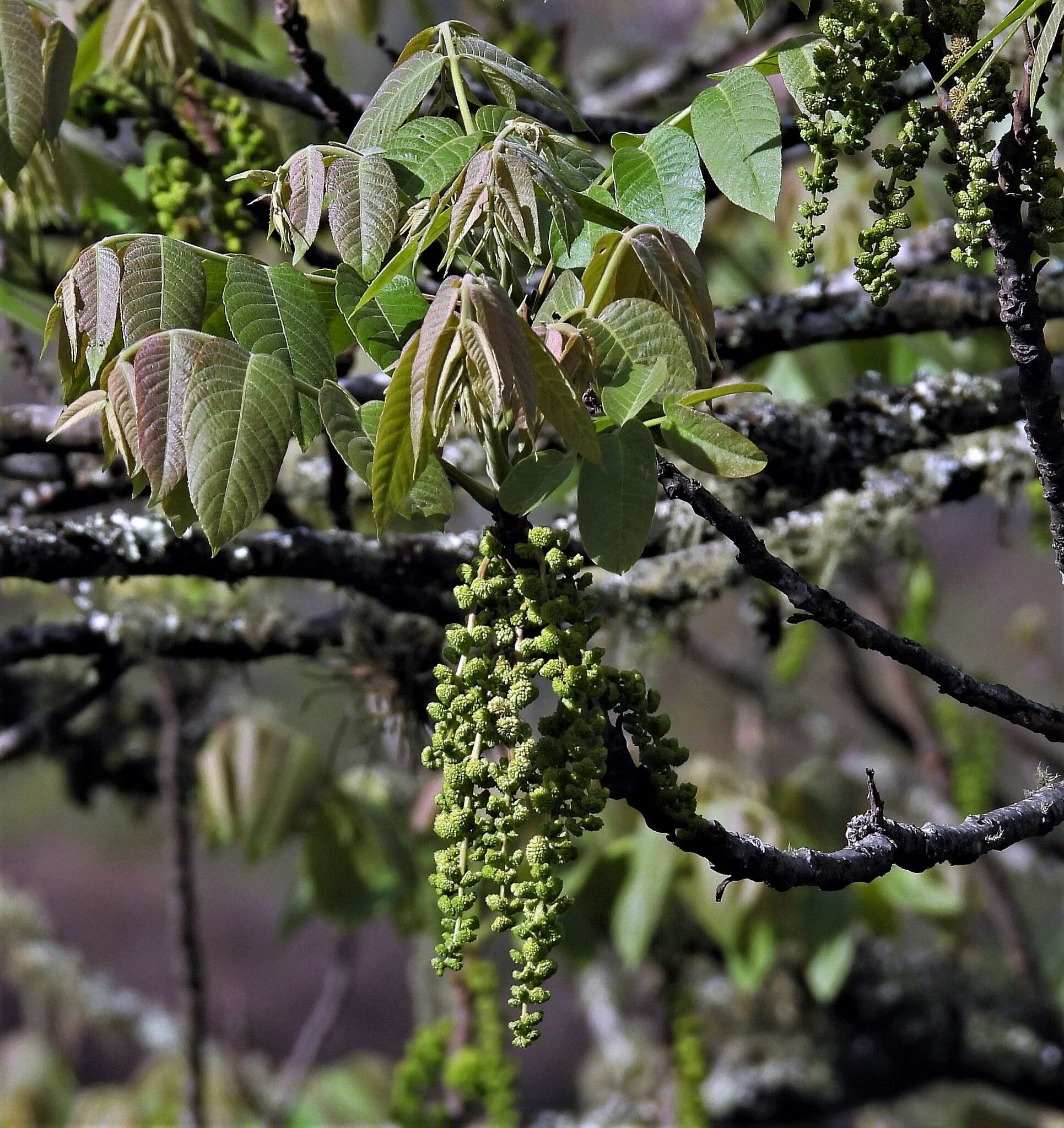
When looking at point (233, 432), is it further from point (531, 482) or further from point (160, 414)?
point (531, 482)

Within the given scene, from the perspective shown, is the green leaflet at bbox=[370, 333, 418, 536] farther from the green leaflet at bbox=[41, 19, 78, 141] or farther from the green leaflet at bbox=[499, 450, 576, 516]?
the green leaflet at bbox=[41, 19, 78, 141]

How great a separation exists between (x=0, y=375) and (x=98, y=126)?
35.8 ft

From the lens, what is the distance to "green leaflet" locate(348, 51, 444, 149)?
41.9 inches

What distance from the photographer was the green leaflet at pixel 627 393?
2.88 feet

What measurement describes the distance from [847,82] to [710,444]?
36 centimetres

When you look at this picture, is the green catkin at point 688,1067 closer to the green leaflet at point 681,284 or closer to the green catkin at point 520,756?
the green catkin at point 520,756

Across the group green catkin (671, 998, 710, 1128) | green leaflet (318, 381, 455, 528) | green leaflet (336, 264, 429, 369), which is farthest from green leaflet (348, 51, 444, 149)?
green catkin (671, 998, 710, 1128)

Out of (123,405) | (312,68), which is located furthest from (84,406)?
(312,68)

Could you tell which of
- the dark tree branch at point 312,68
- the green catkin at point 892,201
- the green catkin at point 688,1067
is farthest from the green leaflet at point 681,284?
the green catkin at point 688,1067

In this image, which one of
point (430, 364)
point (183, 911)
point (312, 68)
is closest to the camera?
point (430, 364)

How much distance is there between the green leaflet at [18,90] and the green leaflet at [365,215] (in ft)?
1.19

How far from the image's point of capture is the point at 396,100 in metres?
1.07

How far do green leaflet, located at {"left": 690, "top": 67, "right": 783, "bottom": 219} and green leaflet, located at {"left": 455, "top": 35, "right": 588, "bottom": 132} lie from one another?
12 centimetres

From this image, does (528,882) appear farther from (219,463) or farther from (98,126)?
(98,126)
